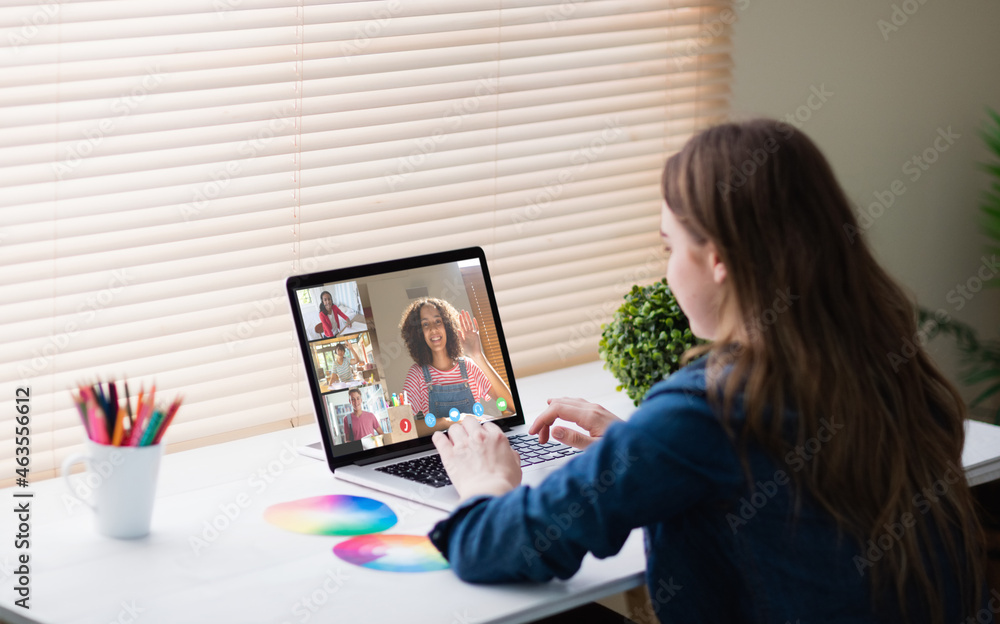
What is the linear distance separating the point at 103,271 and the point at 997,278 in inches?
91.1

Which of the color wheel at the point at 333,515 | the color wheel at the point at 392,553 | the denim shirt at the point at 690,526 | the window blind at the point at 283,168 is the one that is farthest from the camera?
the window blind at the point at 283,168

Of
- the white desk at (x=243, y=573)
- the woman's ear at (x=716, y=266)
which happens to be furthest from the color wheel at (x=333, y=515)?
the woman's ear at (x=716, y=266)

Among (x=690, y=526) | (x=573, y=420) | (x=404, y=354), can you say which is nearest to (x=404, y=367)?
(x=404, y=354)

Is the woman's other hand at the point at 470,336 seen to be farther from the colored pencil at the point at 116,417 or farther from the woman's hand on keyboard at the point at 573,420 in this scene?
the colored pencil at the point at 116,417

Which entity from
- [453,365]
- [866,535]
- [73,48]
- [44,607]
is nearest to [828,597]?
[866,535]

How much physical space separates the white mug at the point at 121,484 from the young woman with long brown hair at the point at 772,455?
39cm

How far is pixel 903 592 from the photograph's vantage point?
976 mm

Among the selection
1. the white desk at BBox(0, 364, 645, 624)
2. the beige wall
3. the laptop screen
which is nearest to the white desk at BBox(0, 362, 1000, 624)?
Answer: the white desk at BBox(0, 364, 645, 624)

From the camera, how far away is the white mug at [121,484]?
1.14 metres

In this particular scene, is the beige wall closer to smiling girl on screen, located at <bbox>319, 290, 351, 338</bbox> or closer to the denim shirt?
smiling girl on screen, located at <bbox>319, 290, 351, 338</bbox>

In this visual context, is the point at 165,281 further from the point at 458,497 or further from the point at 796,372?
the point at 796,372

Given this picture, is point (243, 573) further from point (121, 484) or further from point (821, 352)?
point (821, 352)

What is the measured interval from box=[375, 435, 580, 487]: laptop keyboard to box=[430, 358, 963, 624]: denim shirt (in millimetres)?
301

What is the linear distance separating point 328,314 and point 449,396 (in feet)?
0.76
